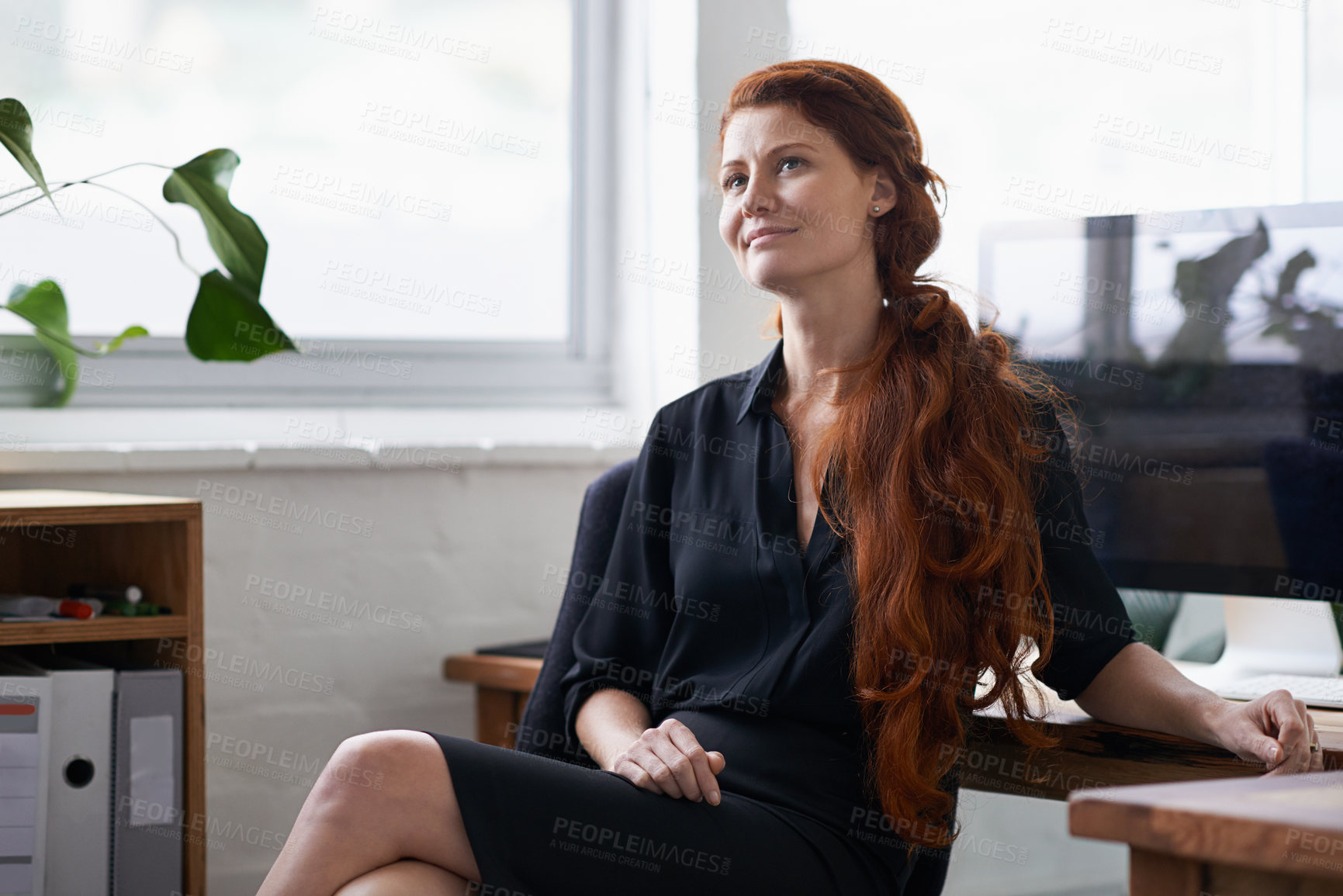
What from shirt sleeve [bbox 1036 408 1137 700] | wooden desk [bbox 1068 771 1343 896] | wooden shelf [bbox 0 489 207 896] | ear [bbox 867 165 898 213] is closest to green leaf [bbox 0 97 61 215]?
wooden shelf [bbox 0 489 207 896]

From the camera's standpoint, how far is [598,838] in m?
1.26

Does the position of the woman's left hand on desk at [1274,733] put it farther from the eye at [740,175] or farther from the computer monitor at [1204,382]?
the eye at [740,175]

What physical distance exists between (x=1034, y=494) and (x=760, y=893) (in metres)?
0.55

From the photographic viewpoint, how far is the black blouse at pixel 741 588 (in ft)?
4.70

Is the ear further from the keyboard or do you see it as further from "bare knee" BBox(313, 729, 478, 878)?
"bare knee" BBox(313, 729, 478, 878)

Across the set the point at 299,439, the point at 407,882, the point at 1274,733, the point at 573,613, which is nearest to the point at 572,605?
the point at 573,613

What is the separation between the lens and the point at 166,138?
7.37 ft

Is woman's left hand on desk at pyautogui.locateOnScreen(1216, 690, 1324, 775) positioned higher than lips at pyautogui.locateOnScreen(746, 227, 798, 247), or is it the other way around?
lips at pyautogui.locateOnScreen(746, 227, 798, 247)

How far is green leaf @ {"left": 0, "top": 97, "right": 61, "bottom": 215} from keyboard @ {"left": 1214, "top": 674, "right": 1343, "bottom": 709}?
1537mm

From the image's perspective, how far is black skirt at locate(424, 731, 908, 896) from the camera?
125 centimetres

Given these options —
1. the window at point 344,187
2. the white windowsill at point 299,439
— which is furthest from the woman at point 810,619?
the window at point 344,187

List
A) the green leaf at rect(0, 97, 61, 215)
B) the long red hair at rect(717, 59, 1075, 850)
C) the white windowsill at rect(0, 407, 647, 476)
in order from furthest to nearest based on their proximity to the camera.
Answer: the white windowsill at rect(0, 407, 647, 476)
the green leaf at rect(0, 97, 61, 215)
the long red hair at rect(717, 59, 1075, 850)

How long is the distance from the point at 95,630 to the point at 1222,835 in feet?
4.18

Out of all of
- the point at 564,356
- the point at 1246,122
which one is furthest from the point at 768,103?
the point at 1246,122
